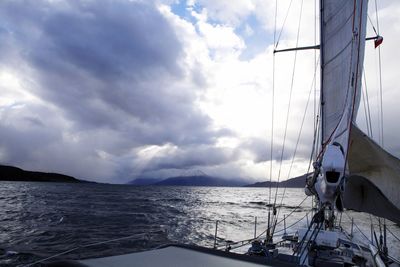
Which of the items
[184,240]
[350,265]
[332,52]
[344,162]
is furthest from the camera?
[184,240]

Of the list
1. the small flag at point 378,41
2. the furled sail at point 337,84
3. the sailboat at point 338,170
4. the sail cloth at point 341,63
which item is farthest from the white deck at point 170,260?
the small flag at point 378,41

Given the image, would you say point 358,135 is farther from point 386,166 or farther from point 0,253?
point 0,253

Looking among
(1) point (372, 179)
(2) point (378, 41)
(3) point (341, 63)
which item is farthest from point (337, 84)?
(2) point (378, 41)

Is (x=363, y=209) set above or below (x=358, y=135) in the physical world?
below

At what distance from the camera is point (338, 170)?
6008 mm

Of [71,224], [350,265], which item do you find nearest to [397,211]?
[350,265]

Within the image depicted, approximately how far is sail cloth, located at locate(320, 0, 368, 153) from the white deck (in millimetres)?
3916

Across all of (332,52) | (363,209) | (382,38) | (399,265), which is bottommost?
(399,265)

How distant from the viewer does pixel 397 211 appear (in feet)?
22.6

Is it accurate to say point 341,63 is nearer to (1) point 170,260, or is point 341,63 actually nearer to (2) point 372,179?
(2) point 372,179

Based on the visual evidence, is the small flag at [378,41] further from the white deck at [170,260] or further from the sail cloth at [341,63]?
the white deck at [170,260]

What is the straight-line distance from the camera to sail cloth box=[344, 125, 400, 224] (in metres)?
6.96

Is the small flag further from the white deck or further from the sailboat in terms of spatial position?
the white deck

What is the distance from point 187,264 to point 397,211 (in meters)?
5.50
